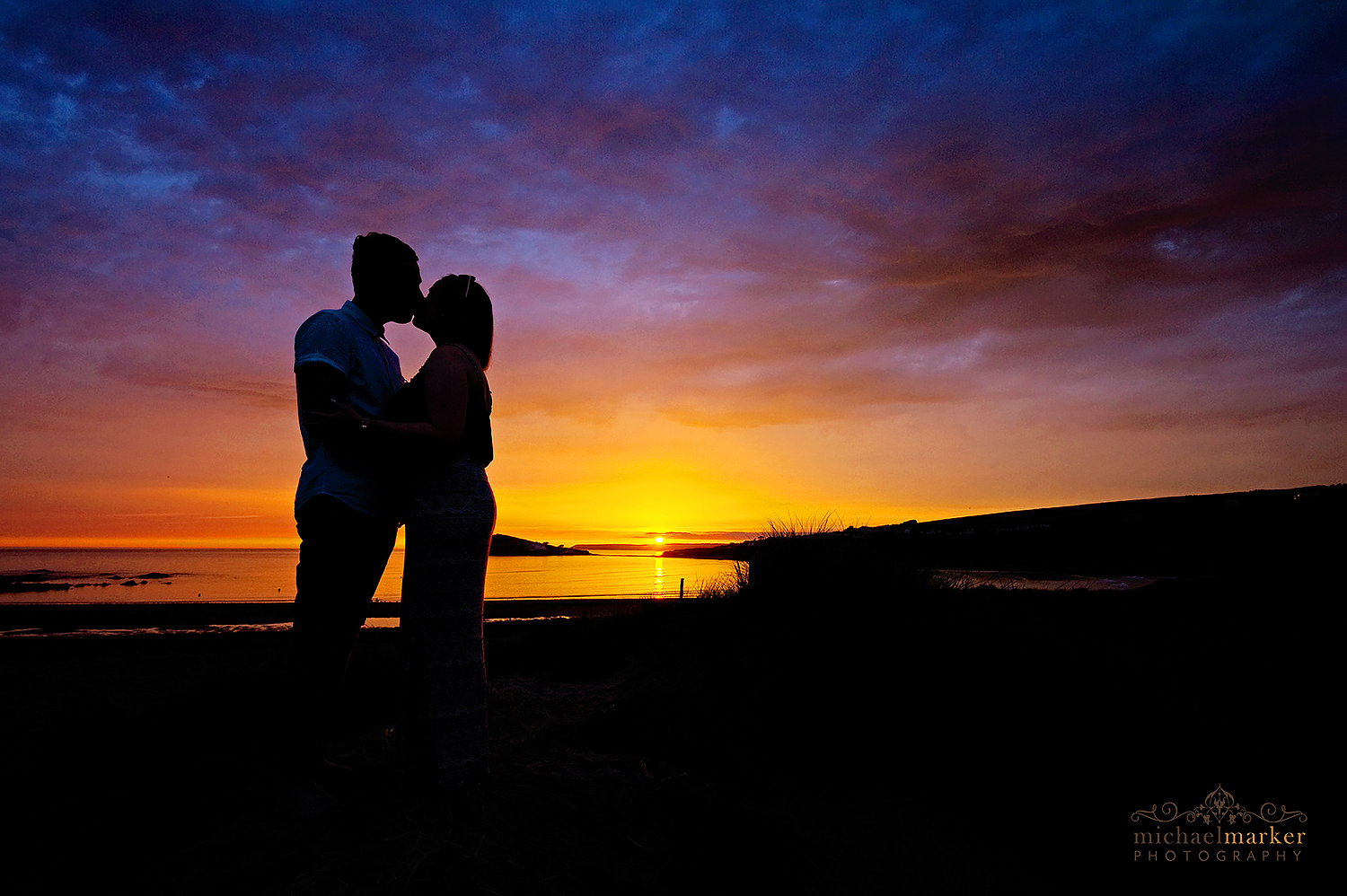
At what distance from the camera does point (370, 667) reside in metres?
5.18

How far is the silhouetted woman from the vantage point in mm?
2223

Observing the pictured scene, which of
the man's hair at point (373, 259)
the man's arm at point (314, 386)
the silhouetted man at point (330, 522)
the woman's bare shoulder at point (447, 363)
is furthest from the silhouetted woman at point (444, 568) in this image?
the man's hair at point (373, 259)

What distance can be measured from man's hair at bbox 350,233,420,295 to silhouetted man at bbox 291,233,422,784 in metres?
0.19

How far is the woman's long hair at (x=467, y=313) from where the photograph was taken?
246 cm

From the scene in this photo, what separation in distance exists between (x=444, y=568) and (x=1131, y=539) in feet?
41.8

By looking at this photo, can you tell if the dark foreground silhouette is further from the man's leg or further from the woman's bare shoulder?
the woman's bare shoulder

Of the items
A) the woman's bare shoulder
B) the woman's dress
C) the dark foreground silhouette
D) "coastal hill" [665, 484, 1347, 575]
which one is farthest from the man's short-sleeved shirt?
"coastal hill" [665, 484, 1347, 575]

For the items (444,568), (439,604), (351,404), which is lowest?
(439,604)

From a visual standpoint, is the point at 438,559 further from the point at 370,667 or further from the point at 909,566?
the point at 909,566

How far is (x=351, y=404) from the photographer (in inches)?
89.7

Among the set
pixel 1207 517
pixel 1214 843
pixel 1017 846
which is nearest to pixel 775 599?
pixel 1017 846

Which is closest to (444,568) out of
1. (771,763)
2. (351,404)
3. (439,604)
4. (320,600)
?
(439,604)

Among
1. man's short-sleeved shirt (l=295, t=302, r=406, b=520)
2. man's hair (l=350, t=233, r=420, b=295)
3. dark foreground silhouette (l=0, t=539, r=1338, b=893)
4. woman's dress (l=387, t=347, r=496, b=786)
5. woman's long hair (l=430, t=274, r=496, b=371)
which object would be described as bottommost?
dark foreground silhouette (l=0, t=539, r=1338, b=893)

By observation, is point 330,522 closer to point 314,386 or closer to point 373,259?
point 314,386
